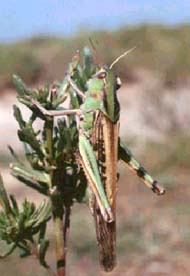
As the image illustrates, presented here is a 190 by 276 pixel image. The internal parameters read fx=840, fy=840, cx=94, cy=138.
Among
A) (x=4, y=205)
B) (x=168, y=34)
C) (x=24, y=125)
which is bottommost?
(x=168, y=34)

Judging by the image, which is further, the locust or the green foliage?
the green foliage

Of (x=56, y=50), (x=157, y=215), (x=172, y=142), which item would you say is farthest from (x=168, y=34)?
(x=157, y=215)

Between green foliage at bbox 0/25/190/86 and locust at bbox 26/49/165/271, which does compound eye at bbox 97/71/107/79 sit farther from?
green foliage at bbox 0/25/190/86

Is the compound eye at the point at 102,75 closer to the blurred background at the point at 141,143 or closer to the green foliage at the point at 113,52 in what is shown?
the blurred background at the point at 141,143

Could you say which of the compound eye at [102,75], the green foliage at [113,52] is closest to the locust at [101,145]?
the compound eye at [102,75]

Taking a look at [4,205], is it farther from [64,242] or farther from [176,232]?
[176,232]

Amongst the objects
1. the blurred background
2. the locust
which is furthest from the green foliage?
the locust

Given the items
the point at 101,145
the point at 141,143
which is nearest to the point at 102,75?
the point at 101,145

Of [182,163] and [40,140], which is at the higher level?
[40,140]

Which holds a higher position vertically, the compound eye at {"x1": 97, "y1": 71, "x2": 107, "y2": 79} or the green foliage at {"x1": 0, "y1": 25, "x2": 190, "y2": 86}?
the compound eye at {"x1": 97, "y1": 71, "x2": 107, "y2": 79}
